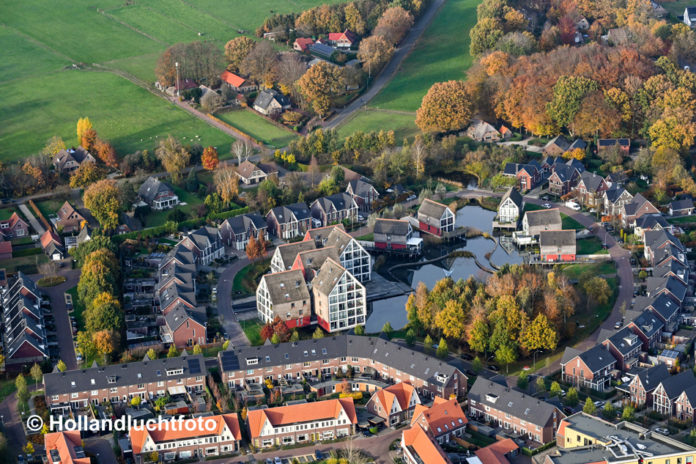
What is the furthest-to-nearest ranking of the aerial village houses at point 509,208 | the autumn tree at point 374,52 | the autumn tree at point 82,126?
the autumn tree at point 374,52
the autumn tree at point 82,126
the aerial village houses at point 509,208

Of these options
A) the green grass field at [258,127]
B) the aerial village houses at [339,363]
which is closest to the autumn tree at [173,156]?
the green grass field at [258,127]

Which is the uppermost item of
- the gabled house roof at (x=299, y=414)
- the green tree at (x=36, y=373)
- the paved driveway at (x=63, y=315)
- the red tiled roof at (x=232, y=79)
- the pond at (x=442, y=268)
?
the red tiled roof at (x=232, y=79)

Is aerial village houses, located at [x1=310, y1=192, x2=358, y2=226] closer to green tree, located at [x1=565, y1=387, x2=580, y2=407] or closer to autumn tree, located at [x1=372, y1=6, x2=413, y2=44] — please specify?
green tree, located at [x1=565, y1=387, x2=580, y2=407]

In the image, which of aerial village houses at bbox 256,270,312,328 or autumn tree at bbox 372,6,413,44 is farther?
autumn tree at bbox 372,6,413,44

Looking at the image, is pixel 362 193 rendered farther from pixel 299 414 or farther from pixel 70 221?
pixel 299 414

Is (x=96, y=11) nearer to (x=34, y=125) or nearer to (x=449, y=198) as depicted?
(x=34, y=125)

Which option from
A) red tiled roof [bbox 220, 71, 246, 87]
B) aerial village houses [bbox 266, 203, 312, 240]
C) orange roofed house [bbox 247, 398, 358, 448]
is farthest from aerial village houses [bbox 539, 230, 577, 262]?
red tiled roof [bbox 220, 71, 246, 87]

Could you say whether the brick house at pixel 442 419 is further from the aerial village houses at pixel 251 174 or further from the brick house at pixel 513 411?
the aerial village houses at pixel 251 174

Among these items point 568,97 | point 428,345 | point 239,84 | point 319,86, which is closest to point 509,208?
point 568,97
